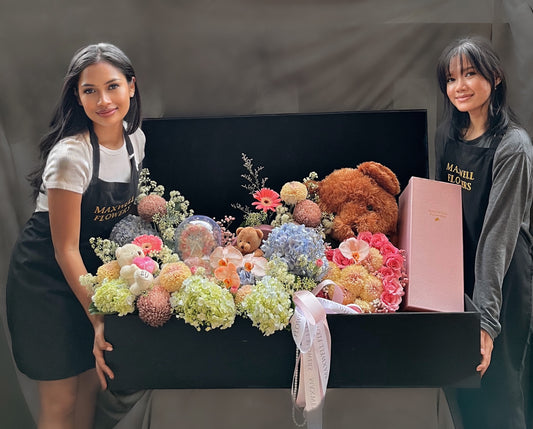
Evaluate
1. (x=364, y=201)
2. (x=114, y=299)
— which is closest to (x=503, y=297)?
(x=364, y=201)

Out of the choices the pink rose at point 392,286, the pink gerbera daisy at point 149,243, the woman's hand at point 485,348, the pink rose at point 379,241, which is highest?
the pink gerbera daisy at point 149,243

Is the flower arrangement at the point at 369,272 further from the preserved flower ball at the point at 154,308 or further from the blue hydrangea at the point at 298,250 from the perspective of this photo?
the preserved flower ball at the point at 154,308

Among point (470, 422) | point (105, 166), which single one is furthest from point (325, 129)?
point (470, 422)

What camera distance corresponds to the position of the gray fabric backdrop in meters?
1.97

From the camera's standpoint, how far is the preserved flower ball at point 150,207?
190 cm

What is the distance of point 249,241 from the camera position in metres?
1.84

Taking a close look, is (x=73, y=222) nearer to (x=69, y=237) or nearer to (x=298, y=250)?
(x=69, y=237)

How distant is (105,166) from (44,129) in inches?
13.6

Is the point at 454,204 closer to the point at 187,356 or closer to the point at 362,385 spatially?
the point at 362,385

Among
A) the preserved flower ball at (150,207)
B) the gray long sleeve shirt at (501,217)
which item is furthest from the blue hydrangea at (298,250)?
the gray long sleeve shirt at (501,217)

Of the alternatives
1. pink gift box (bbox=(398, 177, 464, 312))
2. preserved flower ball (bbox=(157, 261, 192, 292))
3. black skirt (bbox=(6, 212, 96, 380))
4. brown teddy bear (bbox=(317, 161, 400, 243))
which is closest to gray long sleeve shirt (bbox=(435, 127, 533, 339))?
pink gift box (bbox=(398, 177, 464, 312))

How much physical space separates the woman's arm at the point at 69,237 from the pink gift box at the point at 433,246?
3.39ft

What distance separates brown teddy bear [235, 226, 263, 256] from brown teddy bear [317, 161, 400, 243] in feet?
0.93

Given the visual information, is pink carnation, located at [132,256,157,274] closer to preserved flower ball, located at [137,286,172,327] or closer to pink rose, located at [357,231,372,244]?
preserved flower ball, located at [137,286,172,327]
